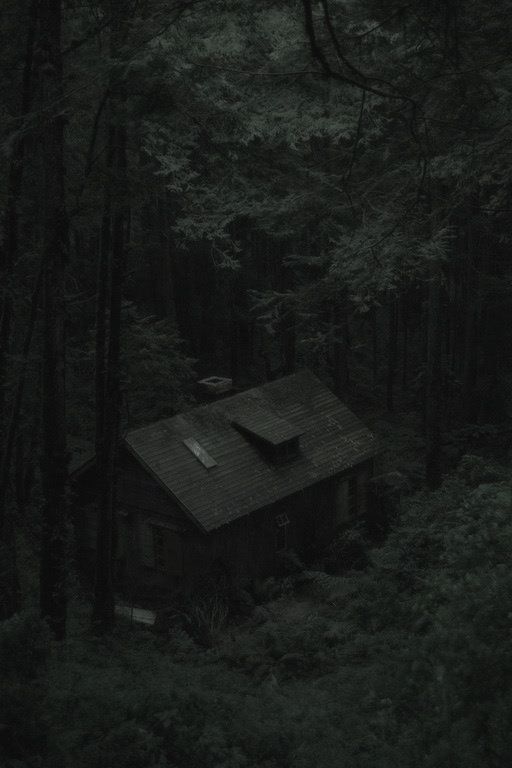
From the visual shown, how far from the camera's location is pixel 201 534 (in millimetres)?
18516

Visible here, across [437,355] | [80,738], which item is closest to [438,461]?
[437,355]

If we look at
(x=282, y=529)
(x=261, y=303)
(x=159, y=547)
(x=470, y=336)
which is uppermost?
(x=261, y=303)

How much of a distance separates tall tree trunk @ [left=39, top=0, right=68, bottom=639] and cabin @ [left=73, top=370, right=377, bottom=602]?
8.11 metres

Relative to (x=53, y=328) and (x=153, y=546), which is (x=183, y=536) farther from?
(x=53, y=328)

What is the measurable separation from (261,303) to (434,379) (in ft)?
24.5

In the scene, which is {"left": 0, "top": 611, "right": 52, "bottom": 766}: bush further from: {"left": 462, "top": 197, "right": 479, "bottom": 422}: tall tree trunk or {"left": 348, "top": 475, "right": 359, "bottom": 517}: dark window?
{"left": 462, "top": 197, "right": 479, "bottom": 422}: tall tree trunk

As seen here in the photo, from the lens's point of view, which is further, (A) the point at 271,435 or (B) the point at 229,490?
(A) the point at 271,435

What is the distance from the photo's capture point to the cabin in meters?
18.8

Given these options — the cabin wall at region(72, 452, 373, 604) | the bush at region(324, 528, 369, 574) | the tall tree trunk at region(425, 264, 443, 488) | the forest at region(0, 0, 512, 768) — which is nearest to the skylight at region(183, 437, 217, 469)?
the cabin wall at region(72, 452, 373, 604)

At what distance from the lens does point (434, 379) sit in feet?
62.6

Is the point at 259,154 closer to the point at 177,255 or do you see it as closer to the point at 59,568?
the point at 59,568

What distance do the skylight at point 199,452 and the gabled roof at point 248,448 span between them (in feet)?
0.22

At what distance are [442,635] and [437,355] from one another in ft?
43.0

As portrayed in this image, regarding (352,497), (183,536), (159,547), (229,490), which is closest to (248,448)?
(229,490)
